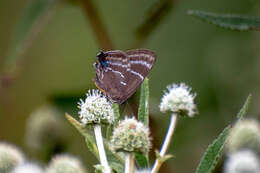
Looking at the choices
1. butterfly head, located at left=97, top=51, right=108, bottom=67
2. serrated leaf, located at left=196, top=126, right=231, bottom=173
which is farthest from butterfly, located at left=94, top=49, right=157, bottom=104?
serrated leaf, located at left=196, top=126, right=231, bottom=173

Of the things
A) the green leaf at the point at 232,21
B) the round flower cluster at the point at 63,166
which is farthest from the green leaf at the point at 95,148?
the green leaf at the point at 232,21

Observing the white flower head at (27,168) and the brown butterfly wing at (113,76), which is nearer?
the brown butterfly wing at (113,76)

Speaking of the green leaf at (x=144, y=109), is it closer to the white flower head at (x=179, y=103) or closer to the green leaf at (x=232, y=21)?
the white flower head at (x=179, y=103)

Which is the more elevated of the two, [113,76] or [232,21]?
[232,21]

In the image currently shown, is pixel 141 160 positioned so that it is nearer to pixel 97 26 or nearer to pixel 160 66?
pixel 97 26

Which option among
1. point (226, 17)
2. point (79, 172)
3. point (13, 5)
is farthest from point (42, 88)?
point (226, 17)

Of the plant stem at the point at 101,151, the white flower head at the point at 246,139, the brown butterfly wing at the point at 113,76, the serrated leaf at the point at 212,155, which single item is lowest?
the white flower head at the point at 246,139

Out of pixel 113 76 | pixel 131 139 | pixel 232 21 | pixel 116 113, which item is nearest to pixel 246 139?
pixel 232 21
